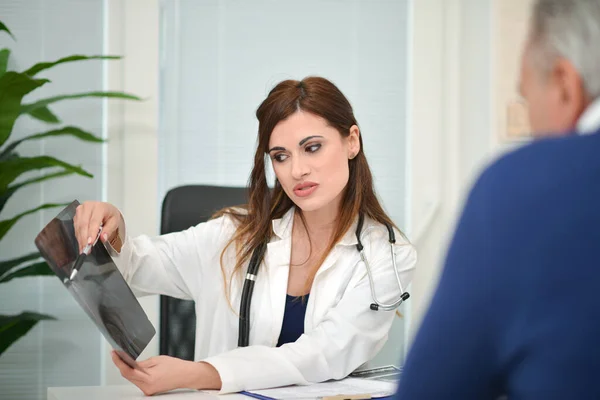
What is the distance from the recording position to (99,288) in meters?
1.26

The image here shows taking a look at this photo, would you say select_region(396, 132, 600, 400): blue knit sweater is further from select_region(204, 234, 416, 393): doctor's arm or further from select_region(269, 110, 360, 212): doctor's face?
select_region(269, 110, 360, 212): doctor's face

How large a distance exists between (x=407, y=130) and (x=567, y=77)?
229 centimetres

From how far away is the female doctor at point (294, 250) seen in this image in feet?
5.65

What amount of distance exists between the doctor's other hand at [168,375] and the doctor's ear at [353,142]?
752mm

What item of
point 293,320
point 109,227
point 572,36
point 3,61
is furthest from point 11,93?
point 572,36

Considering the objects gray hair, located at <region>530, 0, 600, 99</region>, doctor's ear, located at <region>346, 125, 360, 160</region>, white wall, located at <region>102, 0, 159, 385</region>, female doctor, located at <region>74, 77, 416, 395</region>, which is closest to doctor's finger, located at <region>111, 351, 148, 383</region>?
female doctor, located at <region>74, 77, 416, 395</region>

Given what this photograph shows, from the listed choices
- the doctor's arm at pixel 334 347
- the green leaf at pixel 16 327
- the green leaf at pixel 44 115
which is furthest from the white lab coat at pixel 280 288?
the green leaf at pixel 44 115

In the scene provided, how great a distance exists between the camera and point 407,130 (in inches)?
114

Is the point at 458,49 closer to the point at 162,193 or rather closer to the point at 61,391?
the point at 162,193

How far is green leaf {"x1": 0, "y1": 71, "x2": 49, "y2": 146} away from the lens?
78.6 inches

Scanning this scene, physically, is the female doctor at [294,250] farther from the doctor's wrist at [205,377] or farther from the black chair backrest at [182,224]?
the doctor's wrist at [205,377]

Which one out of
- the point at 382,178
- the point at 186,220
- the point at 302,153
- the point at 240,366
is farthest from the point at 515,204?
the point at 382,178

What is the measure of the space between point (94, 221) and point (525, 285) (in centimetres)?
116

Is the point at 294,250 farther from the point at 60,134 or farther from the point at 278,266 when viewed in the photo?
the point at 60,134
